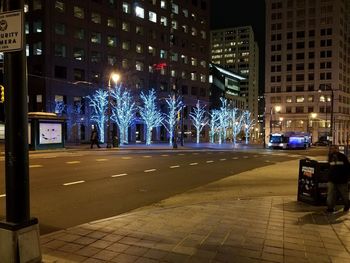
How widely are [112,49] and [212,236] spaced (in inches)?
2492

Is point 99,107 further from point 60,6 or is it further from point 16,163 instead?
point 16,163

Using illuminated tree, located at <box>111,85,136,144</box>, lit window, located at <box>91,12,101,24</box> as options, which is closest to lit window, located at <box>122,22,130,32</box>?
lit window, located at <box>91,12,101,24</box>

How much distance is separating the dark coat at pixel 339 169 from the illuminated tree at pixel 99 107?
5056 cm

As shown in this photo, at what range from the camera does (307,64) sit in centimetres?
12756

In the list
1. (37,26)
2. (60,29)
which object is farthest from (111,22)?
(37,26)

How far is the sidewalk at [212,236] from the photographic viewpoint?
563 centimetres

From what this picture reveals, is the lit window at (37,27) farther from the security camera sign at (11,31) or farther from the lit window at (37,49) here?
the security camera sign at (11,31)

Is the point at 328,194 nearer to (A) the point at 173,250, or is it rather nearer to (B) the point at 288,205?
(B) the point at 288,205

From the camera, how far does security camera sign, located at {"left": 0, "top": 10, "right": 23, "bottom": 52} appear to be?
4930 mm

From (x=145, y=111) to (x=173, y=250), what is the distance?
5940 cm

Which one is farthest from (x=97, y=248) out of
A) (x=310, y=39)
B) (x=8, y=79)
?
(x=310, y=39)

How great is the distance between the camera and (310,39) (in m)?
127

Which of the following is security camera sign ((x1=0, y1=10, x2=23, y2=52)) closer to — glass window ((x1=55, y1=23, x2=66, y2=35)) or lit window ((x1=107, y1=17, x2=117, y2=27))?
glass window ((x1=55, y1=23, x2=66, y2=35))

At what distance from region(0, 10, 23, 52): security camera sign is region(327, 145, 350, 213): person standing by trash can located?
7.17 meters
